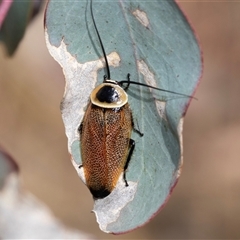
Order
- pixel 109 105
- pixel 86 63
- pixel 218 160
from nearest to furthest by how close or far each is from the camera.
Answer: pixel 86 63 < pixel 109 105 < pixel 218 160

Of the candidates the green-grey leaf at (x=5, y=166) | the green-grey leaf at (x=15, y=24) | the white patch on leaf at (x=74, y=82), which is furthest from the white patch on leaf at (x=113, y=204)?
the green-grey leaf at (x=15, y=24)

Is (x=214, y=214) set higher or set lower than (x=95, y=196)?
lower

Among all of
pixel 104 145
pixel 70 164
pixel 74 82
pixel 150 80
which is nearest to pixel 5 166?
pixel 104 145

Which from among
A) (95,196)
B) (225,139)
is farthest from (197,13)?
(95,196)

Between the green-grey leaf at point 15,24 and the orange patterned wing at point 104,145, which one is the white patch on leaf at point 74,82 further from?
the green-grey leaf at point 15,24

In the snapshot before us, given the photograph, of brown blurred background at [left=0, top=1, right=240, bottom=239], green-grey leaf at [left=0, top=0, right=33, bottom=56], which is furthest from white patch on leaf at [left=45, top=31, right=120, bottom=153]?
brown blurred background at [left=0, top=1, right=240, bottom=239]

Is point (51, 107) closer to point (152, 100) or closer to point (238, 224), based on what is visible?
point (238, 224)

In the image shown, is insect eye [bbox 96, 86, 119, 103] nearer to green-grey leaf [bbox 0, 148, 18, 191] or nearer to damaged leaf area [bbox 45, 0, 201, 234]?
damaged leaf area [bbox 45, 0, 201, 234]
